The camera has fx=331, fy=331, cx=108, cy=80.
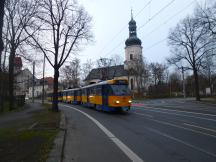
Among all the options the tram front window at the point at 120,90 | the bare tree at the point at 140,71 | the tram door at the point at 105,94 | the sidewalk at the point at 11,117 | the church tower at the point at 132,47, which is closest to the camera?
the sidewalk at the point at 11,117

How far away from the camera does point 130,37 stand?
10719cm

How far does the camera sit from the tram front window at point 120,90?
89.5ft

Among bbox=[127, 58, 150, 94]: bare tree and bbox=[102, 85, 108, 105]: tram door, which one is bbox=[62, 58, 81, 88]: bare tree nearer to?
bbox=[127, 58, 150, 94]: bare tree

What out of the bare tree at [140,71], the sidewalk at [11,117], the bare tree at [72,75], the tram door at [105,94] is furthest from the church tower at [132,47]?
the tram door at [105,94]

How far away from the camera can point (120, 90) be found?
27.5 m

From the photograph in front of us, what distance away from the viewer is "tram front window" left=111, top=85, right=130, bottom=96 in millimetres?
27281

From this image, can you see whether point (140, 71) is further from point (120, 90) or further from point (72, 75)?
point (120, 90)

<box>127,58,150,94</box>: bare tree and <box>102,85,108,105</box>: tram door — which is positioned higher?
<box>127,58,150,94</box>: bare tree

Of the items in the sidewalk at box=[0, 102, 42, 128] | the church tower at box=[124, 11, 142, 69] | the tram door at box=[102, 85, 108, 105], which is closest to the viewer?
the sidewalk at box=[0, 102, 42, 128]

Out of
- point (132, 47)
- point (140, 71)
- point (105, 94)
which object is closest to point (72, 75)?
point (140, 71)

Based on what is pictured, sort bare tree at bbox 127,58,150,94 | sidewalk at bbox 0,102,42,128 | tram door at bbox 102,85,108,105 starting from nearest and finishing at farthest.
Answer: sidewalk at bbox 0,102,42,128
tram door at bbox 102,85,108,105
bare tree at bbox 127,58,150,94

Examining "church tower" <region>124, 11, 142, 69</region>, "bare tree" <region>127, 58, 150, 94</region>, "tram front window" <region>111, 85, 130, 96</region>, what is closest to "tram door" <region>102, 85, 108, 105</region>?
"tram front window" <region>111, 85, 130, 96</region>

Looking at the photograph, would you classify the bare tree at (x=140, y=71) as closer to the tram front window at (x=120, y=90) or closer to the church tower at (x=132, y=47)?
the church tower at (x=132, y=47)

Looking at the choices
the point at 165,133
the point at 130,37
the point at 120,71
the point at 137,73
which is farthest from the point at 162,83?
the point at 165,133
